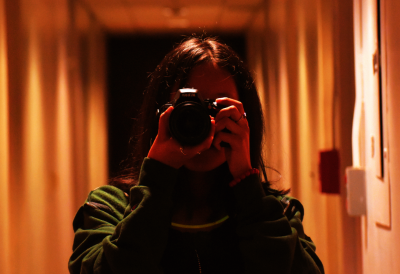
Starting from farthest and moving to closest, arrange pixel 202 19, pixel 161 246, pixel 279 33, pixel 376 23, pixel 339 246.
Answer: pixel 202 19 → pixel 279 33 → pixel 339 246 → pixel 376 23 → pixel 161 246

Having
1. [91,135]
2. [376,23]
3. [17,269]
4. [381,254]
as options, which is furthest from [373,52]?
[91,135]

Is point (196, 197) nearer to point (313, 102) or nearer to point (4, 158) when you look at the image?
point (4, 158)

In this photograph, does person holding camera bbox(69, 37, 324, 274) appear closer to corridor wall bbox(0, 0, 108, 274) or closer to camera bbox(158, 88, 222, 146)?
camera bbox(158, 88, 222, 146)

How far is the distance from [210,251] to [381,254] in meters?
0.47

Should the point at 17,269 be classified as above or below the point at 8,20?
below

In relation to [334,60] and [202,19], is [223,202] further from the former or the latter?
[202,19]

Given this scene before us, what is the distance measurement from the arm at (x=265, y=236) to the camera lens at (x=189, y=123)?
0.10m

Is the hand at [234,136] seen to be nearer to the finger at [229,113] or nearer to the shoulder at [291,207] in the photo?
the finger at [229,113]

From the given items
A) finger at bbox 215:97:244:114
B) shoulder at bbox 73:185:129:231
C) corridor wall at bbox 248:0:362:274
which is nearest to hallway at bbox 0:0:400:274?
corridor wall at bbox 248:0:362:274

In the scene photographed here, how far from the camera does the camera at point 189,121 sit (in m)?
0.63

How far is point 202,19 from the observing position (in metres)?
2.89

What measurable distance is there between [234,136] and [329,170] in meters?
0.86

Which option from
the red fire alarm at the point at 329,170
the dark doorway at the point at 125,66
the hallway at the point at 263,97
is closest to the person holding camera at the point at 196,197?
the hallway at the point at 263,97

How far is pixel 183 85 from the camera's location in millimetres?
729
